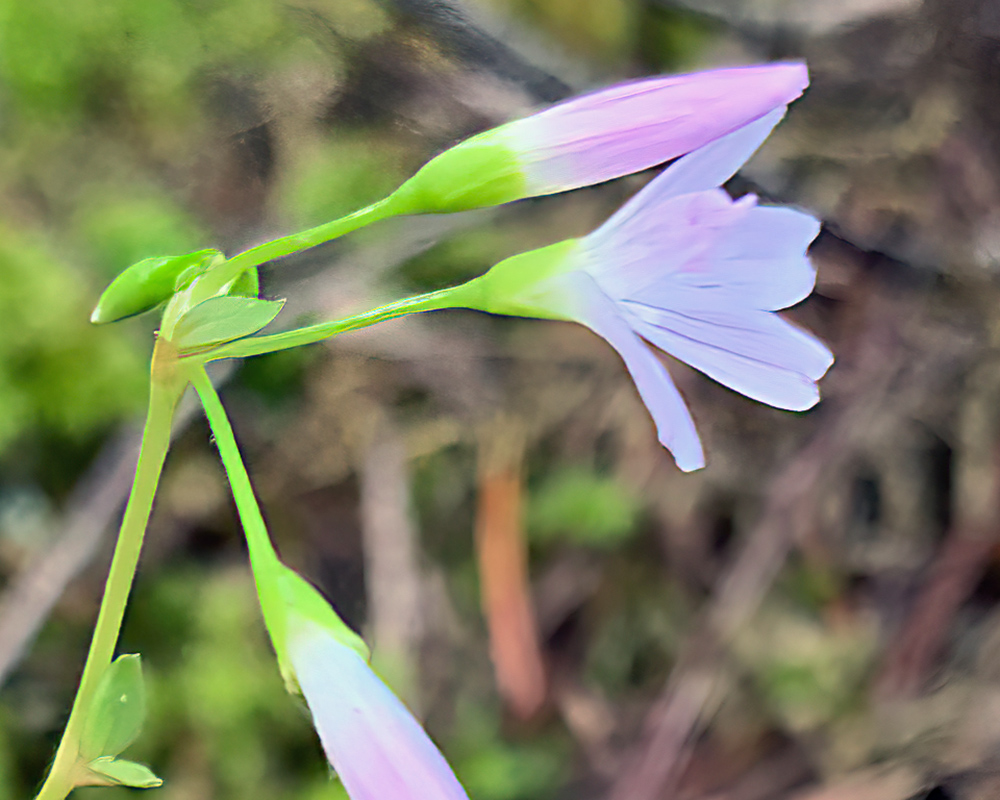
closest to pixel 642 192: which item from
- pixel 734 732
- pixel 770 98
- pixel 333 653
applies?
pixel 770 98

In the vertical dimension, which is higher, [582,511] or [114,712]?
[582,511]

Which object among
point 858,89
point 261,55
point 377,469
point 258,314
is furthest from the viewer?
point 377,469

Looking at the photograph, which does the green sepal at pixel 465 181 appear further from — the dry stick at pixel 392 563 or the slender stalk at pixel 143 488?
the dry stick at pixel 392 563

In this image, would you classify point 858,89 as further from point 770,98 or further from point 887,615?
point 770,98

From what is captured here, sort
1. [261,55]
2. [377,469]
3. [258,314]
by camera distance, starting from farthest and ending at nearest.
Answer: [377,469]
[261,55]
[258,314]

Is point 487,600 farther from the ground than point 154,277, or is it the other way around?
point 487,600

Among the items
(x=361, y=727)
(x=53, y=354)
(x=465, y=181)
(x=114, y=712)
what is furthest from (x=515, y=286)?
(x=53, y=354)

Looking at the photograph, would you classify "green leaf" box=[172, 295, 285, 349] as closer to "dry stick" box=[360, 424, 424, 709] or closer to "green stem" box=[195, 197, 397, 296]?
"green stem" box=[195, 197, 397, 296]

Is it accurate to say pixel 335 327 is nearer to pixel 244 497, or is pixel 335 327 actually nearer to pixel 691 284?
pixel 244 497
